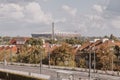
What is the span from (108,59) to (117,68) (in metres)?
3.14

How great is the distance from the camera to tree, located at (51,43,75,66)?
111 metres

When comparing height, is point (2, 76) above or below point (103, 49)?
below

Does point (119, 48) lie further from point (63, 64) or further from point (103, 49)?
point (63, 64)

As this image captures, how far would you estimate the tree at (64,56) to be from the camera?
111169 mm

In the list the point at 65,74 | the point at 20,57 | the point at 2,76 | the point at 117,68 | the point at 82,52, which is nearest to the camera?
the point at 65,74

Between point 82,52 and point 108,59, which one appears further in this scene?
point 82,52

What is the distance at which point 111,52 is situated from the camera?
331 ft

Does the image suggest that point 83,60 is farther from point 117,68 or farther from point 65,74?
point 65,74

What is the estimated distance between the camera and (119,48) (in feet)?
354

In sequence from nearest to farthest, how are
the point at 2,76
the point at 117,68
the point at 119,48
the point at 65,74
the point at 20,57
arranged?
the point at 65,74 → the point at 2,76 → the point at 117,68 → the point at 119,48 → the point at 20,57

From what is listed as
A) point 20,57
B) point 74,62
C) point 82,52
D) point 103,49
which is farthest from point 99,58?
point 20,57

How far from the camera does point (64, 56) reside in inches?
4412

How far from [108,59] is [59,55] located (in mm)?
20098

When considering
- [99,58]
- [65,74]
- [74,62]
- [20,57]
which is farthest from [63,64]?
[65,74]
